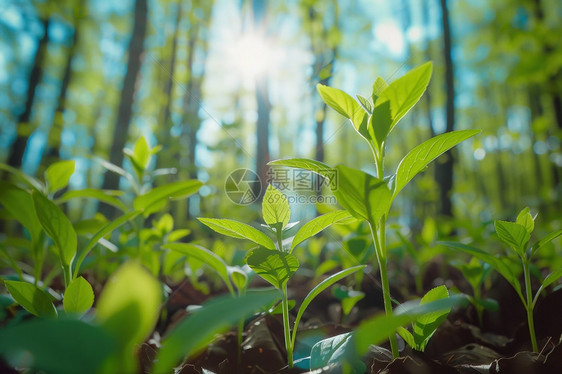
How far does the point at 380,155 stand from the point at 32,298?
0.83 meters

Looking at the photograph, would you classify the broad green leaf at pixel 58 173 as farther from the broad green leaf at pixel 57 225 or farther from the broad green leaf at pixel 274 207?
the broad green leaf at pixel 274 207

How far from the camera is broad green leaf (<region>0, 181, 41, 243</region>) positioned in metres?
0.81

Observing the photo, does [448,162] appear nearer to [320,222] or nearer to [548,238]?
[548,238]

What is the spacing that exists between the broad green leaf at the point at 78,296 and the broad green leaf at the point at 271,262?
334 millimetres

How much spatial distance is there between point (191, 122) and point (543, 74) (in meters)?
4.12

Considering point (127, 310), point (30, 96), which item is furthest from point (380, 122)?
point (30, 96)

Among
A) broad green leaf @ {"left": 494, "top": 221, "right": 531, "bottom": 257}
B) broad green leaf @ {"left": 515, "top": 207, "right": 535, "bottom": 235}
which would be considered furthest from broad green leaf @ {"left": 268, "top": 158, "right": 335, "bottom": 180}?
broad green leaf @ {"left": 515, "top": 207, "right": 535, "bottom": 235}

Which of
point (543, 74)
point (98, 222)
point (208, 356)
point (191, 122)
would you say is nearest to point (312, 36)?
point (191, 122)

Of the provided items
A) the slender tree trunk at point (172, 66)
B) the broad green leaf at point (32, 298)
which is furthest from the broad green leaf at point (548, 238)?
the slender tree trunk at point (172, 66)

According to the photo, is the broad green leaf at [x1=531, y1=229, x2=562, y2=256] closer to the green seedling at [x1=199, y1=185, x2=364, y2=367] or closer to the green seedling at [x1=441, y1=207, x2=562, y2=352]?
the green seedling at [x1=441, y1=207, x2=562, y2=352]

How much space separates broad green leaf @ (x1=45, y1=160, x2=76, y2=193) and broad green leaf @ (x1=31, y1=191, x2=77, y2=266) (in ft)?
1.60

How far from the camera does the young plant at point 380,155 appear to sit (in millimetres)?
624

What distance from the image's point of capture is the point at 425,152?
2.23 feet

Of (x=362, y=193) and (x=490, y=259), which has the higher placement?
(x=362, y=193)
